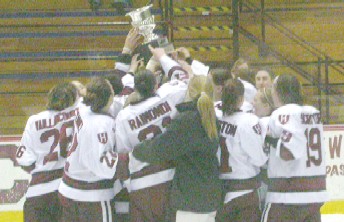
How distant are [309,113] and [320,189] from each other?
0.40 meters

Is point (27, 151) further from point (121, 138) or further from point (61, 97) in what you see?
point (121, 138)

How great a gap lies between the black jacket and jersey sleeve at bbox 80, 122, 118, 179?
145mm

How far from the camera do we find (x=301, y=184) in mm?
3707

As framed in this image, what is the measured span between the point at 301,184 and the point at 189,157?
1.98 ft

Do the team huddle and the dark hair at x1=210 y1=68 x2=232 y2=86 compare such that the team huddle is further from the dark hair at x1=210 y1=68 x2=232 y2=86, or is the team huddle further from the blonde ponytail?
the dark hair at x1=210 y1=68 x2=232 y2=86

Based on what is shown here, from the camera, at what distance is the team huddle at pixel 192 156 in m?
3.62

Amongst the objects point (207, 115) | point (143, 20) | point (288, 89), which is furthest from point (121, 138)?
point (288, 89)

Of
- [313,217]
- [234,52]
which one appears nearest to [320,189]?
[313,217]

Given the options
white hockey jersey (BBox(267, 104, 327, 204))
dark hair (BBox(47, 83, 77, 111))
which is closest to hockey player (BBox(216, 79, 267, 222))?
white hockey jersey (BBox(267, 104, 327, 204))

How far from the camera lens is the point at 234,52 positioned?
307 inches

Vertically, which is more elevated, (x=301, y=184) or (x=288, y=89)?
(x=288, y=89)

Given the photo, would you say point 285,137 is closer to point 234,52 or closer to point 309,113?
point 309,113

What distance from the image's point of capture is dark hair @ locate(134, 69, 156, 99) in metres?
3.78

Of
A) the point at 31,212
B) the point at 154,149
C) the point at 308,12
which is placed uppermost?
the point at 308,12
